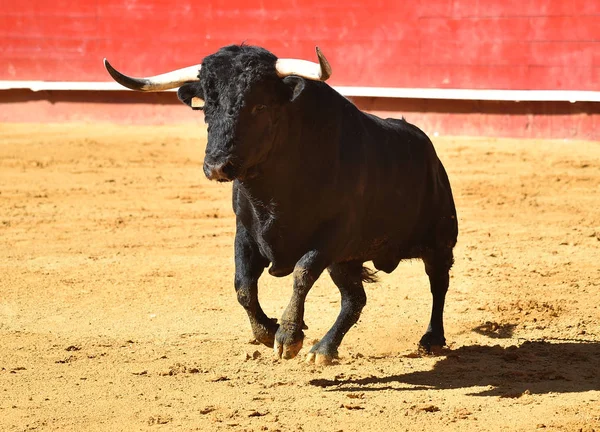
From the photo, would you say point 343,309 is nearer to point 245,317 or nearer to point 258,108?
point 245,317

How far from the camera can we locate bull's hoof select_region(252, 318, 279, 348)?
175 inches

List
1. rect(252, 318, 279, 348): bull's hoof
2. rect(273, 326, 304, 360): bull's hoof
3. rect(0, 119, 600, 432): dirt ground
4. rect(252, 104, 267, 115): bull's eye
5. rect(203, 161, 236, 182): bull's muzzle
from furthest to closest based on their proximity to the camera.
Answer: rect(252, 318, 279, 348): bull's hoof → rect(273, 326, 304, 360): bull's hoof → rect(252, 104, 267, 115): bull's eye → rect(0, 119, 600, 432): dirt ground → rect(203, 161, 236, 182): bull's muzzle

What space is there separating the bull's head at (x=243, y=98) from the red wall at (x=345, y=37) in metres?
7.17

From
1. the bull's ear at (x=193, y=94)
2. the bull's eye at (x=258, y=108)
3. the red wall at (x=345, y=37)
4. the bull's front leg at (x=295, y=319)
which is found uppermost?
the red wall at (x=345, y=37)

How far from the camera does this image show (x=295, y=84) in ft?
13.8

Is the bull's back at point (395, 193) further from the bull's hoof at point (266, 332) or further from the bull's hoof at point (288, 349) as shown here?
the bull's hoof at point (288, 349)

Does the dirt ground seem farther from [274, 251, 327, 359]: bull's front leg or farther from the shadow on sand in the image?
[274, 251, 327, 359]: bull's front leg

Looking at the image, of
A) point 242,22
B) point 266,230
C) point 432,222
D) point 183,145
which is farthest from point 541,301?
point 242,22

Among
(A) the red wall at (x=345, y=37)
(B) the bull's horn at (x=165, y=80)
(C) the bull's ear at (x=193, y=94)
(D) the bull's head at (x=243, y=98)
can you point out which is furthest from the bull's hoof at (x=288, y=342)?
(A) the red wall at (x=345, y=37)

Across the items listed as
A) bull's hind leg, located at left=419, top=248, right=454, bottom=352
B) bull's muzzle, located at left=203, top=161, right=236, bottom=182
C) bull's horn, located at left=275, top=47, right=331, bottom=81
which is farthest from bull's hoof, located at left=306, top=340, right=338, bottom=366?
bull's horn, located at left=275, top=47, right=331, bottom=81

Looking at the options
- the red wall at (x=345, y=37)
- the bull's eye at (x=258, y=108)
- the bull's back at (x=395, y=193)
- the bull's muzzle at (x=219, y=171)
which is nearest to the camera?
the bull's muzzle at (x=219, y=171)

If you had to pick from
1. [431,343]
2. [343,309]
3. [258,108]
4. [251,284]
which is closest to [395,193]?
[343,309]

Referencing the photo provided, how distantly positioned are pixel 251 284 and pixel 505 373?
3.68 ft

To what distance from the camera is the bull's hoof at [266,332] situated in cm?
445
